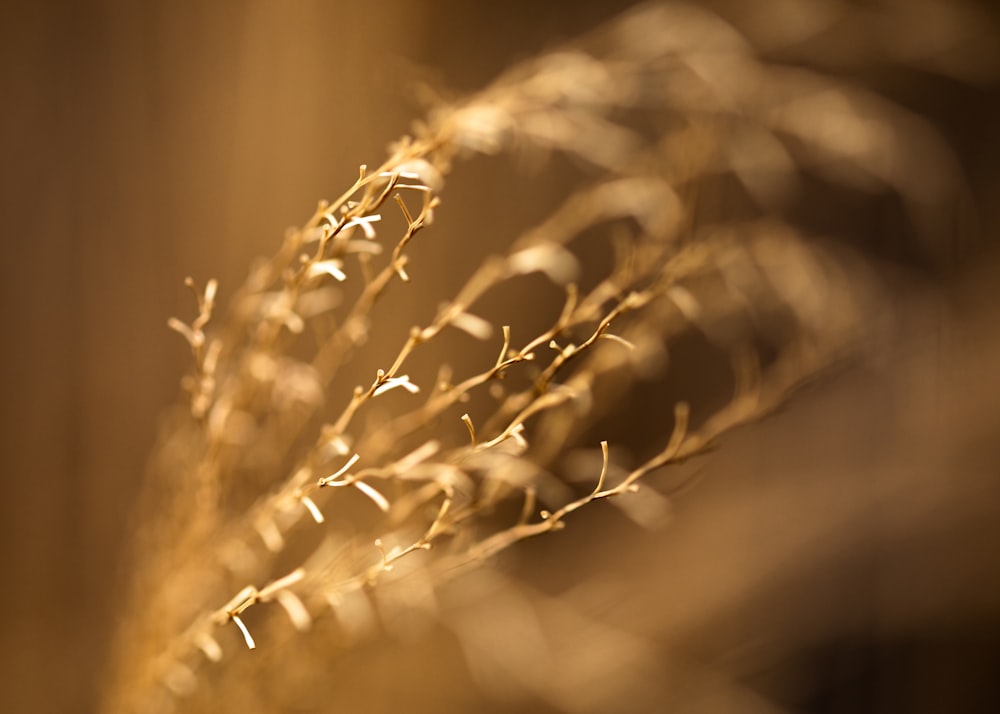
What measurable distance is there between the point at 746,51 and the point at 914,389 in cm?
35

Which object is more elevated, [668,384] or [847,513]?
[668,384]

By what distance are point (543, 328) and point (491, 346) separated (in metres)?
0.05

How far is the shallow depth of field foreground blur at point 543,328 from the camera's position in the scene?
2.25ft

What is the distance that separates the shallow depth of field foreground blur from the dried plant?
1cm

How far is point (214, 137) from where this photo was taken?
2.31ft

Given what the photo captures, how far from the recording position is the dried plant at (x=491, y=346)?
0.31 meters

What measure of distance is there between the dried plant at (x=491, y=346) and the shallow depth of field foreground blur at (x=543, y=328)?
0.04 ft

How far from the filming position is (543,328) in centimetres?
77

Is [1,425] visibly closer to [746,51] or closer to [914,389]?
[746,51]

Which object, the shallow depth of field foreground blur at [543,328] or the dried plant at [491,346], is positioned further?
the shallow depth of field foreground blur at [543,328]

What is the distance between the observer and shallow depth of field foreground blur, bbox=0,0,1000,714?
2.25 ft

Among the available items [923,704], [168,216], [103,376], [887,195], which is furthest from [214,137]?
[923,704]

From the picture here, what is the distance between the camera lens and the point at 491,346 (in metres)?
0.78

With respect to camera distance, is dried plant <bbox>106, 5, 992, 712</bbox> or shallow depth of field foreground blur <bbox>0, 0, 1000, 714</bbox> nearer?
dried plant <bbox>106, 5, 992, 712</bbox>
